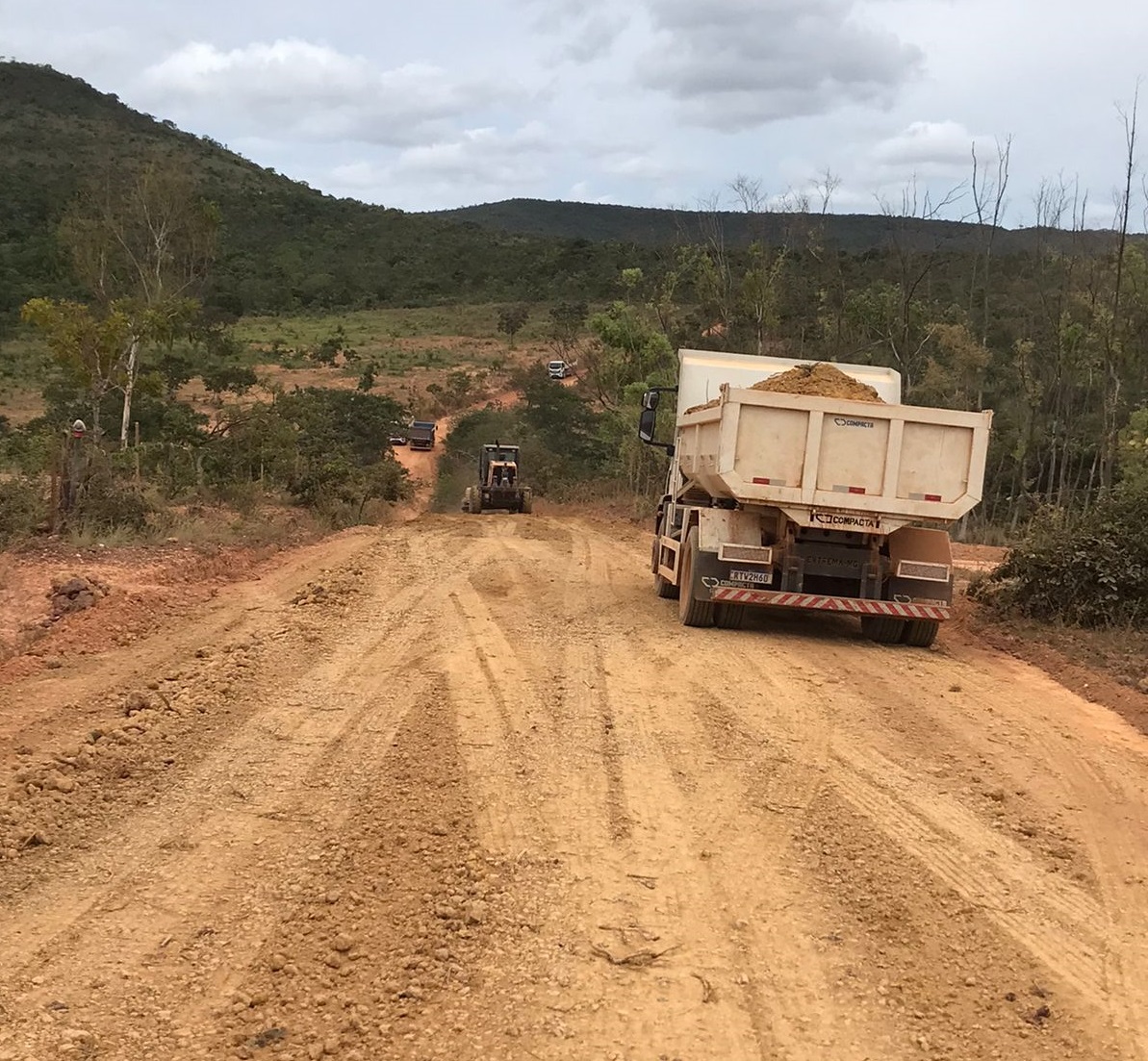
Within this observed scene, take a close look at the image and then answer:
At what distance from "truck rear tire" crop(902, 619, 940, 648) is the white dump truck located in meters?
0.01

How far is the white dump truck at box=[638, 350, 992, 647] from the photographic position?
9.75 m

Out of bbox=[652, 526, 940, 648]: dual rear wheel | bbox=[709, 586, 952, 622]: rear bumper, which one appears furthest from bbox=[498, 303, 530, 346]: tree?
bbox=[709, 586, 952, 622]: rear bumper

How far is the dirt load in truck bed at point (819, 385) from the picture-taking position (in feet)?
34.0

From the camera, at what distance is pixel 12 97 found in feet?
308

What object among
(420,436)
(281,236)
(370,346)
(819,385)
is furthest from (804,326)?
(281,236)

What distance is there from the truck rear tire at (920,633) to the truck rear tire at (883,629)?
0.19 feet

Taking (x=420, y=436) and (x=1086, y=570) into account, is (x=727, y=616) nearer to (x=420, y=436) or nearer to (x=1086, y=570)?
(x=1086, y=570)

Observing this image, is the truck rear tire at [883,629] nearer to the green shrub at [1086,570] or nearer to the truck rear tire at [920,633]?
the truck rear tire at [920,633]

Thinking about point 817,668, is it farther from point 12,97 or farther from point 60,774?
point 12,97

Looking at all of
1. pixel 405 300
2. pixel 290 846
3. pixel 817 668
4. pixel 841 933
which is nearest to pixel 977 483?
pixel 817 668

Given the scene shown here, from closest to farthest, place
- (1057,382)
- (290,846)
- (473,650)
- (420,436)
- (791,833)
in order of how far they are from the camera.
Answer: (290,846)
(791,833)
(473,650)
(1057,382)
(420,436)

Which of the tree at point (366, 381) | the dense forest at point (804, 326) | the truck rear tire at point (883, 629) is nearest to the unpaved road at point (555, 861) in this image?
the truck rear tire at point (883, 629)

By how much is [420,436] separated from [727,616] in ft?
129

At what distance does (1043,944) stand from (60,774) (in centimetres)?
473
